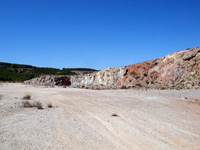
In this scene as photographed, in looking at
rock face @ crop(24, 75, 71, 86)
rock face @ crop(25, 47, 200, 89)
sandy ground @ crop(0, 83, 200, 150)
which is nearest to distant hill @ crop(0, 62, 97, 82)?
rock face @ crop(24, 75, 71, 86)

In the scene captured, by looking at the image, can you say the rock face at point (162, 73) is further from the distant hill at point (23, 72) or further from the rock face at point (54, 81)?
the distant hill at point (23, 72)

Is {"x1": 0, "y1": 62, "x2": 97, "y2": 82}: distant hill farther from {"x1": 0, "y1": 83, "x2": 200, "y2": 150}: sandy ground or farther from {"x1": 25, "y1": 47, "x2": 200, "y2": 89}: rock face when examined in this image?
{"x1": 0, "y1": 83, "x2": 200, "y2": 150}: sandy ground

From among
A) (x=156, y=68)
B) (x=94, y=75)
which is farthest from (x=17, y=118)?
(x=94, y=75)

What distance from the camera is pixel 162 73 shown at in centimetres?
2359

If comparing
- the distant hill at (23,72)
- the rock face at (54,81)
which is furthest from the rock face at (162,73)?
the distant hill at (23,72)

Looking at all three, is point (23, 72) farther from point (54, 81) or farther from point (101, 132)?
point (101, 132)

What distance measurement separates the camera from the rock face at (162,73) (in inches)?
797

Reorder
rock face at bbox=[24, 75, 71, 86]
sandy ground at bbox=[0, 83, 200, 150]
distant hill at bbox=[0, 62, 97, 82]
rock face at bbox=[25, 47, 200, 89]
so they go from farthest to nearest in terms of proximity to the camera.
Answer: distant hill at bbox=[0, 62, 97, 82] < rock face at bbox=[24, 75, 71, 86] < rock face at bbox=[25, 47, 200, 89] < sandy ground at bbox=[0, 83, 200, 150]

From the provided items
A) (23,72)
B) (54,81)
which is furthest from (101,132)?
(23,72)

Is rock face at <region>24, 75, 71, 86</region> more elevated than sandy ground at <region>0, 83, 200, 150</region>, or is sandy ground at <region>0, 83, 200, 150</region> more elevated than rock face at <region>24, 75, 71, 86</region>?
rock face at <region>24, 75, 71, 86</region>

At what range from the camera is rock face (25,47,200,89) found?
20250mm

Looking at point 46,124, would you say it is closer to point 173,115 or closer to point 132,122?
point 132,122

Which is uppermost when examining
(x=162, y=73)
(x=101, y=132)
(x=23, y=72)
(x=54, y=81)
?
(x=23, y=72)

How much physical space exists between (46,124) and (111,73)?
2512 centimetres
